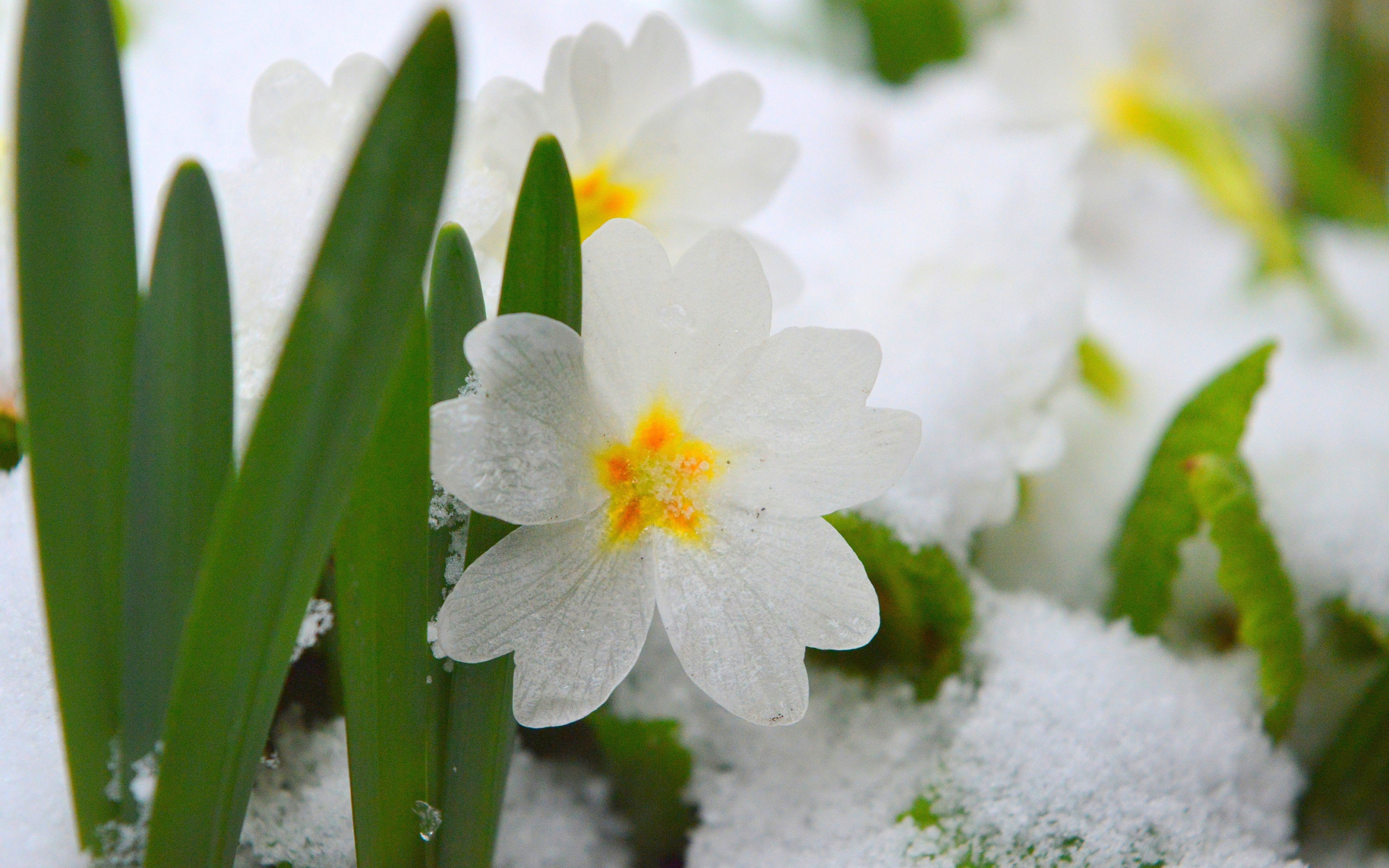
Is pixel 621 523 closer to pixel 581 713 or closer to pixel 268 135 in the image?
pixel 581 713

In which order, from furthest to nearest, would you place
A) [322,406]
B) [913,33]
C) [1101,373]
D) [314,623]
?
[913,33]
[1101,373]
[314,623]
[322,406]

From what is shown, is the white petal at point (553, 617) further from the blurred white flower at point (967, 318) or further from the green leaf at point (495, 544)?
the blurred white flower at point (967, 318)

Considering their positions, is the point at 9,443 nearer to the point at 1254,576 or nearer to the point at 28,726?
the point at 28,726

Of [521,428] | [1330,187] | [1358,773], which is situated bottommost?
[1330,187]

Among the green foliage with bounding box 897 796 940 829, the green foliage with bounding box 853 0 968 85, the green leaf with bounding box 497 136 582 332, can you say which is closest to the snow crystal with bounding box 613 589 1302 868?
the green foliage with bounding box 897 796 940 829

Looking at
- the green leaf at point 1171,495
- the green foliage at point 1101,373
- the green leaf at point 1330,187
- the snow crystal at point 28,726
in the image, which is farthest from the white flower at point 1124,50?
the snow crystal at point 28,726

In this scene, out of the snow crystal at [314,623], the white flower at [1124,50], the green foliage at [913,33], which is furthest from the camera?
the green foliage at [913,33]

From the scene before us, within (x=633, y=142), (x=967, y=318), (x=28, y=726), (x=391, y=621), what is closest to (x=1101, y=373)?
(x=967, y=318)

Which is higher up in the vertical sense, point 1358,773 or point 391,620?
point 391,620
